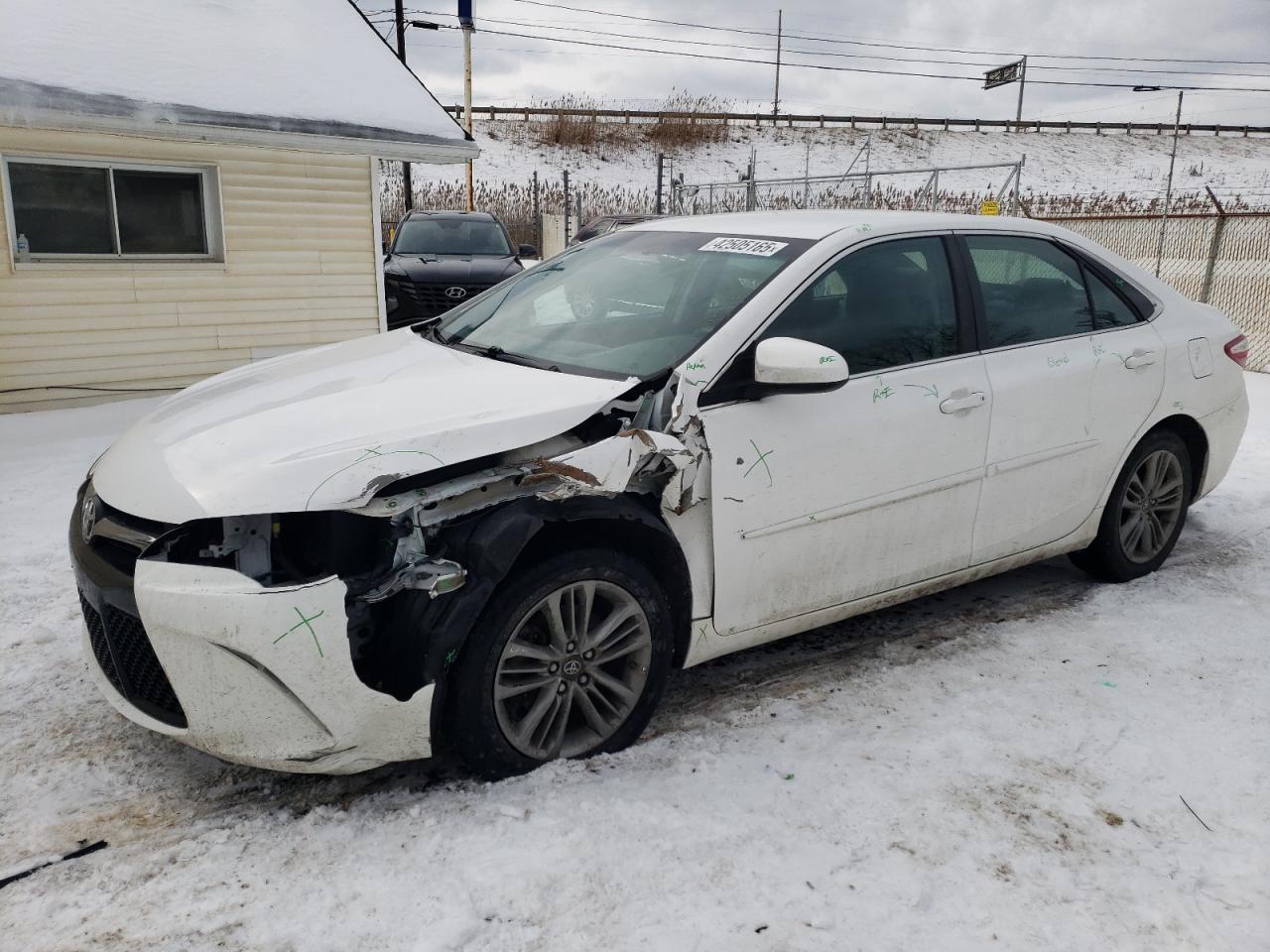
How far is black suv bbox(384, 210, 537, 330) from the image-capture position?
1207 cm

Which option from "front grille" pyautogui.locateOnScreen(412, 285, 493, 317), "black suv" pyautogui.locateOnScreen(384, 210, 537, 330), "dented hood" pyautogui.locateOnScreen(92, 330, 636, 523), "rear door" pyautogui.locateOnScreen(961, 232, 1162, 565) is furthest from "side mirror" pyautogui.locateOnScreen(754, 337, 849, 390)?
"front grille" pyautogui.locateOnScreen(412, 285, 493, 317)

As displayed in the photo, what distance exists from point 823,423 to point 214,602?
76.5 inches

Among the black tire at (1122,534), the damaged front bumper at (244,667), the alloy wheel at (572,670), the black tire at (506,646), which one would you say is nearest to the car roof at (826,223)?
the black tire at (1122,534)

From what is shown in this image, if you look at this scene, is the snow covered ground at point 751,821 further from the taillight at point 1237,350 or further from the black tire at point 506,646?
the taillight at point 1237,350

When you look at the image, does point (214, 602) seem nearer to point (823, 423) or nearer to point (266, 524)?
point (266, 524)

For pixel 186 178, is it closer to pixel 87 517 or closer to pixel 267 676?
pixel 87 517

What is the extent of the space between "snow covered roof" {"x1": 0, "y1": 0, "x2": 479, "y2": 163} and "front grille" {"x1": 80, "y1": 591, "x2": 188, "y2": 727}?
5938 mm

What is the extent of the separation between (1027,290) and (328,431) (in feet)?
9.60

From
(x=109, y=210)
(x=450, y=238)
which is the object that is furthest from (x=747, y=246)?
(x=450, y=238)

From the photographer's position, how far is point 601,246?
4.34 m

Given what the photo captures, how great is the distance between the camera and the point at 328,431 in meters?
2.84

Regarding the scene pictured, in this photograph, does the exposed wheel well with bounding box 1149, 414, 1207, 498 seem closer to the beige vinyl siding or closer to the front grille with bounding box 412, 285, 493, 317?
the beige vinyl siding

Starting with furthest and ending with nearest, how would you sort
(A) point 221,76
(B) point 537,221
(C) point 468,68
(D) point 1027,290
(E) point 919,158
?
(E) point 919,158 < (B) point 537,221 < (C) point 468,68 < (A) point 221,76 < (D) point 1027,290

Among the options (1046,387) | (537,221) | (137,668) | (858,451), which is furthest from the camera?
(537,221)
